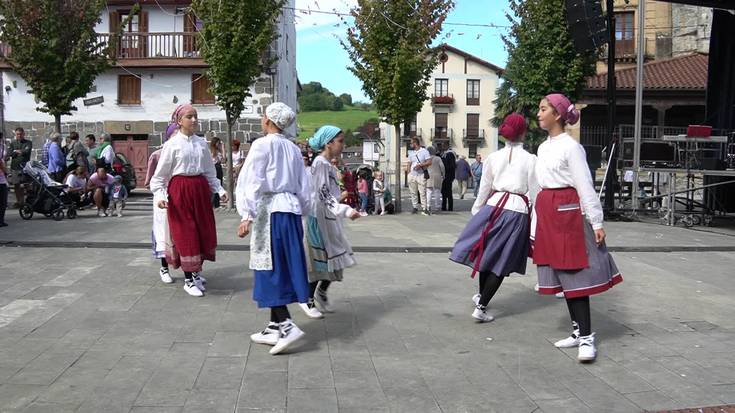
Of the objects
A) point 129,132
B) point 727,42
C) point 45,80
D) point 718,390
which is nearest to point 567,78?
point 727,42

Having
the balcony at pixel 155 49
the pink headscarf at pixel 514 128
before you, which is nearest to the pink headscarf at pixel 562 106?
the pink headscarf at pixel 514 128

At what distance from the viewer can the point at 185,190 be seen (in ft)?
21.3

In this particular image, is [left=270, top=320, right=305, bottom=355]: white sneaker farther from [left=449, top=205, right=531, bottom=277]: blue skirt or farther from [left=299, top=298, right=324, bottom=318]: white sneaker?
[left=449, top=205, right=531, bottom=277]: blue skirt

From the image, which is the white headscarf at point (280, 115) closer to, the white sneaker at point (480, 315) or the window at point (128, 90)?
the white sneaker at point (480, 315)

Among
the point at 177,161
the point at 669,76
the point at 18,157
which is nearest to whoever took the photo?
the point at 177,161

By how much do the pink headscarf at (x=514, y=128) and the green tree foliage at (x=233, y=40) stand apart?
10.7m

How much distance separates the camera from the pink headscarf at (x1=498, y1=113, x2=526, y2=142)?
18.5 ft

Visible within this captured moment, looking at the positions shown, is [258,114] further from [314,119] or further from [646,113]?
[314,119]

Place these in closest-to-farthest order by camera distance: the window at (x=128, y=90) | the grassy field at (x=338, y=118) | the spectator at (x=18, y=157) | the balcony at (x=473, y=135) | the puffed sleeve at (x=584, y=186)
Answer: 1. the puffed sleeve at (x=584, y=186)
2. the spectator at (x=18, y=157)
3. the window at (x=128, y=90)
4. the balcony at (x=473, y=135)
5. the grassy field at (x=338, y=118)

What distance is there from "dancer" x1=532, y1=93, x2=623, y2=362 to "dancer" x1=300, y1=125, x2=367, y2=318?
154cm

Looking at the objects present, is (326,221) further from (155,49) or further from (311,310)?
(155,49)

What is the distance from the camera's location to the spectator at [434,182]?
53.0 feet

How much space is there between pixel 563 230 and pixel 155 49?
85.5 feet

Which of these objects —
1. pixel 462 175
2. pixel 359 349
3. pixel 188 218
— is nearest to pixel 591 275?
pixel 359 349
